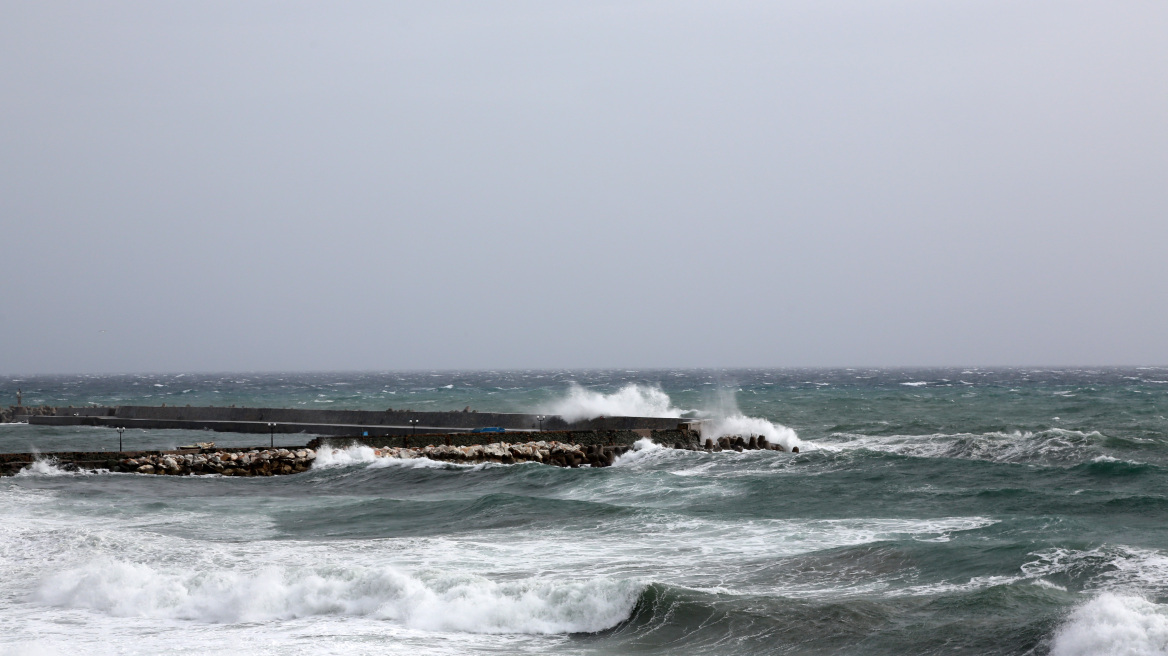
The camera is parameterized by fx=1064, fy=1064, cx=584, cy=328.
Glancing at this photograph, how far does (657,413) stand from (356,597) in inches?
1349

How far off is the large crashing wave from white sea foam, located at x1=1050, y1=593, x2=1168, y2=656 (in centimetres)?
2392

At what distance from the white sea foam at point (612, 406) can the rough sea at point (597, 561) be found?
14.1m

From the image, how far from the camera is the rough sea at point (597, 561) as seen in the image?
33.3 feet

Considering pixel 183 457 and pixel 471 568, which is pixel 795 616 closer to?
pixel 471 568

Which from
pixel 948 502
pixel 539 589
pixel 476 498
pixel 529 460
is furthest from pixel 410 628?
pixel 529 460

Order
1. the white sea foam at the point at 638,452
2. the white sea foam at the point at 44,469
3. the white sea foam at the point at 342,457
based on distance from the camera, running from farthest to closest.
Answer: the white sea foam at the point at 638,452 < the white sea foam at the point at 342,457 < the white sea foam at the point at 44,469

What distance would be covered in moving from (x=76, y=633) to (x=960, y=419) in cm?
4569

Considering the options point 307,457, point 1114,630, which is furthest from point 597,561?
point 307,457

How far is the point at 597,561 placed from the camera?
13.6 m

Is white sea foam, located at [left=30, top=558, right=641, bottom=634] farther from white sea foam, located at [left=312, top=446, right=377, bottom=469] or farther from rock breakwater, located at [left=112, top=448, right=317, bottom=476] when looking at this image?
white sea foam, located at [left=312, top=446, right=377, bottom=469]

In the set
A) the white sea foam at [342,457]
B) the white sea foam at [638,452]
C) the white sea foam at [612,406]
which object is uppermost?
the white sea foam at [612,406]

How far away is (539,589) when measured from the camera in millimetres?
11383

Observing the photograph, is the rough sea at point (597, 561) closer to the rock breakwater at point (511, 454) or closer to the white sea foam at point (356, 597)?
the white sea foam at point (356, 597)

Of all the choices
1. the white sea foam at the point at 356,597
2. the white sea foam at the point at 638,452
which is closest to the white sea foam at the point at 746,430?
the white sea foam at the point at 638,452
